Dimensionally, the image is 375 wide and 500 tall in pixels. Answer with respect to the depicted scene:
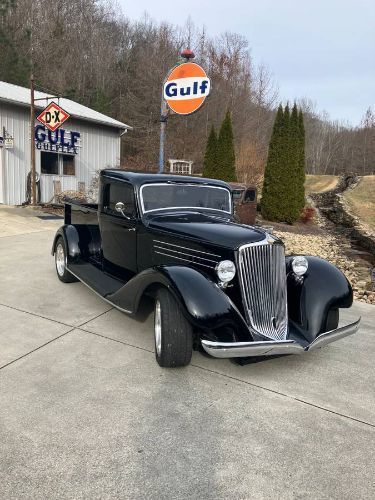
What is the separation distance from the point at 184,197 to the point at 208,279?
1586 millimetres

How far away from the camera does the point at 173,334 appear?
3.15 m

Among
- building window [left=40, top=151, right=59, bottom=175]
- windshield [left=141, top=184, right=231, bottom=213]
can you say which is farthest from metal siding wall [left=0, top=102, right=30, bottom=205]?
windshield [left=141, top=184, right=231, bottom=213]

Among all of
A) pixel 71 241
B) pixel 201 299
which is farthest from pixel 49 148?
pixel 201 299

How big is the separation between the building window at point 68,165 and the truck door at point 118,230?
1127 cm

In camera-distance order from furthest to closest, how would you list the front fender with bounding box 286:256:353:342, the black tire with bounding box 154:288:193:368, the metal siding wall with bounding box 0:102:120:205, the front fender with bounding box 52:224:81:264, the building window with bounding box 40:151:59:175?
the building window with bounding box 40:151:59:175 < the metal siding wall with bounding box 0:102:120:205 < the front fender with bounding box 52:224:81:264 < the front fender with bounding box 286:256:353:342 < the black tire with bounding box 154:288:193:368

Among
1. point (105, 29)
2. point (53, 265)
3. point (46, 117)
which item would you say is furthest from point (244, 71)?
point (53, 265)

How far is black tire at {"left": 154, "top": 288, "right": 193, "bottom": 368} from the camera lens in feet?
10.3

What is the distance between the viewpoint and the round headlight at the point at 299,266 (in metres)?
3.68

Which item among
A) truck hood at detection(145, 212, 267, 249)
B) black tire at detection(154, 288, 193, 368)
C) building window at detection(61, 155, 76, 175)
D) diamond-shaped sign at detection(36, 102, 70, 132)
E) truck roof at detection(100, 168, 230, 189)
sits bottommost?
black tire at detection(154, 288, 193, 368)

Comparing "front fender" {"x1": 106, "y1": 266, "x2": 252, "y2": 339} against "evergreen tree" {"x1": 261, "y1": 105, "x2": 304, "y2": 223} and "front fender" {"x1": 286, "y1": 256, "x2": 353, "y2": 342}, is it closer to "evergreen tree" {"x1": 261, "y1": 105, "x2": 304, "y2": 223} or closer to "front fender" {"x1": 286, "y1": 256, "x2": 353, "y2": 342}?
"front fender" {"x1": 286, "y1": 256, "x2": 353, "y2": 342}

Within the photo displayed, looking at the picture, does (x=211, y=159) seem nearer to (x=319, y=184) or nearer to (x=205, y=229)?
(x=205, y=229)

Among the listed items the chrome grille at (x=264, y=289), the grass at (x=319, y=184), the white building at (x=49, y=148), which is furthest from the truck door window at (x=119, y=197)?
the grass at (x=319, y=184)

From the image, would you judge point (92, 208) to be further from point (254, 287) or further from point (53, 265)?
Answer: point (254, 287)

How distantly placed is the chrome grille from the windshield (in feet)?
4.62
